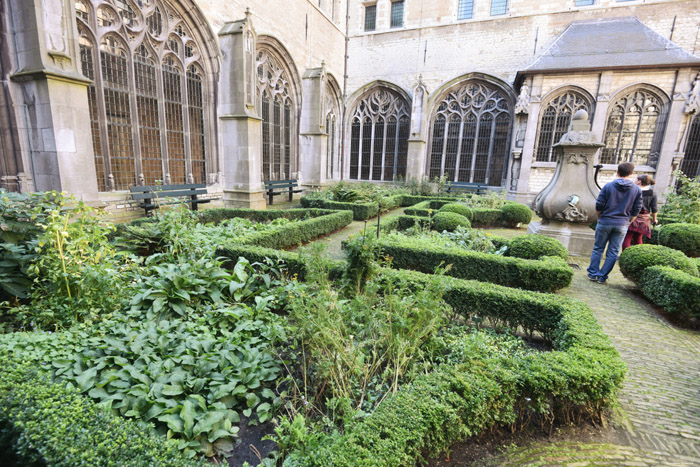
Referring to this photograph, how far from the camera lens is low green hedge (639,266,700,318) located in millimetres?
4043

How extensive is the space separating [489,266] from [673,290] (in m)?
2.18

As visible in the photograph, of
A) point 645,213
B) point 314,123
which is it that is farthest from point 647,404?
point 314,123

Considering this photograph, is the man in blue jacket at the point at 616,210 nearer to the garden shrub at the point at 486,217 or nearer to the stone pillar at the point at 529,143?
the garden shrub at the point at 486,217

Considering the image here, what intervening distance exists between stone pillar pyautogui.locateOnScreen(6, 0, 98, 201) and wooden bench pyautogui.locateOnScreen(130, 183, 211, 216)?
141 cm

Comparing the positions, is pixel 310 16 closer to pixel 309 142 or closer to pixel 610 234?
pixel 309 142

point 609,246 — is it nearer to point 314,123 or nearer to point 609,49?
point 314,123

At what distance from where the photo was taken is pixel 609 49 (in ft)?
46.1

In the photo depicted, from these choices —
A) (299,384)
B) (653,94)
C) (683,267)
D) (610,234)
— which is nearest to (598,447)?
(299,384)

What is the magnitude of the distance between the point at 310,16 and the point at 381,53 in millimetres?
4789

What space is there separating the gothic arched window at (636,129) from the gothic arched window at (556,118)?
1.27m

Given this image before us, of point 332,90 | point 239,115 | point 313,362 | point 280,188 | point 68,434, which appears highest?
point 332,90

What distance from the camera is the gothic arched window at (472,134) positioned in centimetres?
1686

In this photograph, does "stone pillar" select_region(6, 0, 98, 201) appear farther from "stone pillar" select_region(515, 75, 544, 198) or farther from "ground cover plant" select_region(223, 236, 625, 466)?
"stone pillar" select_region(515, 75, 544, 198)

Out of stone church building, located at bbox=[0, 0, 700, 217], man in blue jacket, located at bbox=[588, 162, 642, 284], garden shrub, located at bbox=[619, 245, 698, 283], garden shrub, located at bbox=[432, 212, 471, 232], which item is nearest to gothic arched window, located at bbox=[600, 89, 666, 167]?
stone church building, located at bbox=[0, 0, 700, 217]
